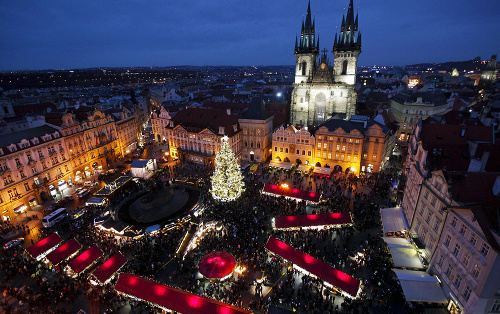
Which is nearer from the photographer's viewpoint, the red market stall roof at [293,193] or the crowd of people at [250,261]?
the crowd of people at [250,261]

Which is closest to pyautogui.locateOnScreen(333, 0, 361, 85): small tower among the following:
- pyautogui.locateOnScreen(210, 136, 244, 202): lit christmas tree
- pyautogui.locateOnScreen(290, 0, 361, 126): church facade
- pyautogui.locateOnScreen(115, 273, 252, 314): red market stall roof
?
pyautogui.locateOnScreen(290, 0, 361, 126): church facade

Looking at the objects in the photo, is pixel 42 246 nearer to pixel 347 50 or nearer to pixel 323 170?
pixel 323 170

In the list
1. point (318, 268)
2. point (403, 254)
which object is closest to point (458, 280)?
point (403, 254)

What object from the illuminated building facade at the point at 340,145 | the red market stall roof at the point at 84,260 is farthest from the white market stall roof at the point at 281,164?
→ the red market stall roof at the point at 84,260

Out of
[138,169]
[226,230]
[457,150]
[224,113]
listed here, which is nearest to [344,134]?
[457,150]

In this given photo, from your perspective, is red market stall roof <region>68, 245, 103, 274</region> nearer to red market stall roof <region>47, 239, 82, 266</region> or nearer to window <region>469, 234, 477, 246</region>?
red market stall roof <region>47, 239, 82, 266</region>

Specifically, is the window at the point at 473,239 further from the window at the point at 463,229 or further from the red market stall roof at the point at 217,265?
the red market stall roof at the point at 217,265

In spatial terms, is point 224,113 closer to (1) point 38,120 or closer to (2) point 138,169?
(2) point 138,169
